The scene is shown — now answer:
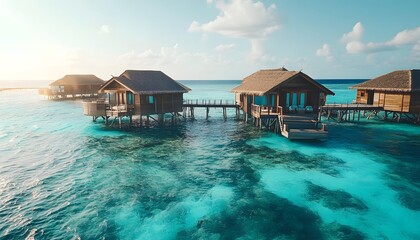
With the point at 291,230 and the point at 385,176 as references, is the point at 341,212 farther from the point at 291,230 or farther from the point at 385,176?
the point at 385,176

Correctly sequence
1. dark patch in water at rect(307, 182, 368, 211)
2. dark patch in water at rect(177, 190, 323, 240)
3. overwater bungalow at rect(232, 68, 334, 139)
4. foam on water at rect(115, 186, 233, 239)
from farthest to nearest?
overwater bungalow at rect(232, 68, 334, 139) → dark patch in water at rect(307, 182, 368, 211) → foam on water at rect(115, 186, 233, 239) → dark patch in water at rect(177, 190, 323, 240)

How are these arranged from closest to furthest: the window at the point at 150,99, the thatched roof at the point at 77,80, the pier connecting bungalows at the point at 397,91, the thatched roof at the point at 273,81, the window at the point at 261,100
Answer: the thatched roof at the point at 273,81 → the window at the point at 261,100 → the window at the point at 150,99 → the pier connecting bungalows at the point at 397,91 → the thatched roof at the point at 77,80

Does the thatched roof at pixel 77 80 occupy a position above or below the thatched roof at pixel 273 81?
above

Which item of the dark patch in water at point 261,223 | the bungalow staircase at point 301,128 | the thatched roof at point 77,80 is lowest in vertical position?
the dark patch in water at point 261,223

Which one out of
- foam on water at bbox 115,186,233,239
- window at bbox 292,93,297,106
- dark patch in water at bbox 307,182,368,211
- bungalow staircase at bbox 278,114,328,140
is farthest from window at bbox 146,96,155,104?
dark patch in water at bbox 307,182,368,211

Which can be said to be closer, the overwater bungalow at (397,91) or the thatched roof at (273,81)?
the thatched roof at (273,81)

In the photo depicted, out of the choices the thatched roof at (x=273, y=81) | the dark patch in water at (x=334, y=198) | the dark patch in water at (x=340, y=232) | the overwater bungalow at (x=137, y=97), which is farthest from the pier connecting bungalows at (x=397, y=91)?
the dark patch in water at (x=340, y=232)

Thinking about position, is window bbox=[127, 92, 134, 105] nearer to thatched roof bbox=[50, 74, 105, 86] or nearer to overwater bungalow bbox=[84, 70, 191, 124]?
overwater bungalow bbox=[84, 70, 191, 124]

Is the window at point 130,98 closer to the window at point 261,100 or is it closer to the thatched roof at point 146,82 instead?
the thatched roof at point 146,82
